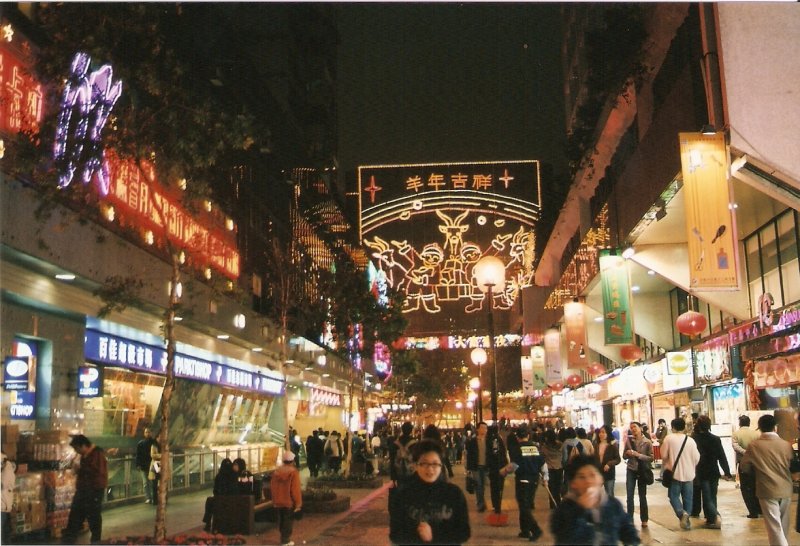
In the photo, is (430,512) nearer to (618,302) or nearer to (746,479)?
(746,479)

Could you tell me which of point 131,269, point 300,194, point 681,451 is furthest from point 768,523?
point 300,194

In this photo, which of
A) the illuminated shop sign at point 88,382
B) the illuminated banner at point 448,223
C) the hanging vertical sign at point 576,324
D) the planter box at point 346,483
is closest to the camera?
the illuminated shop sign at point 88,382

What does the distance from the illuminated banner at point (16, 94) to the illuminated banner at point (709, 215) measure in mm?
9987

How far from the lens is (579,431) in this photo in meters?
15.9

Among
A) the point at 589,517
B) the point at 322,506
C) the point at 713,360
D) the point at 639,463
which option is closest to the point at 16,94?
the point at 322,506

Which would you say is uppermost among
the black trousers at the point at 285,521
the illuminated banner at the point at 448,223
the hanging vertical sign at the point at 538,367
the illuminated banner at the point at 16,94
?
the illuminated banner at the point at 448,223

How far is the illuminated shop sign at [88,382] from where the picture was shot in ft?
51.5

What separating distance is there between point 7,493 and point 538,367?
35819 millimetres

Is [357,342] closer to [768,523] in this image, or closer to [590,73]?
[590,73]

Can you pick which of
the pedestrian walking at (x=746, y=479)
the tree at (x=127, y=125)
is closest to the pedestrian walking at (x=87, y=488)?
the tree at (x=127, y=125)

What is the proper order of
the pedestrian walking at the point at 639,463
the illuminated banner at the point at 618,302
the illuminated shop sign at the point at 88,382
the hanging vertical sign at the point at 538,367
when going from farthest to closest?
the hanging vertical sign at the point at 538,367, the illuminated banner at the point at 618,302, the illuminated shop sign at the point at 88,382, the pedestrian walking at the point at 639,463

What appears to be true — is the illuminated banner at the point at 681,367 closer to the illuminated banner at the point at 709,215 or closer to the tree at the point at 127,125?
the illuminated banner at the point at 709,215

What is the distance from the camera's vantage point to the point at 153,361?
2009 cm

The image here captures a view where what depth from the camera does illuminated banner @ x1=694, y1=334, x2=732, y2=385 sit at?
20562 mm
